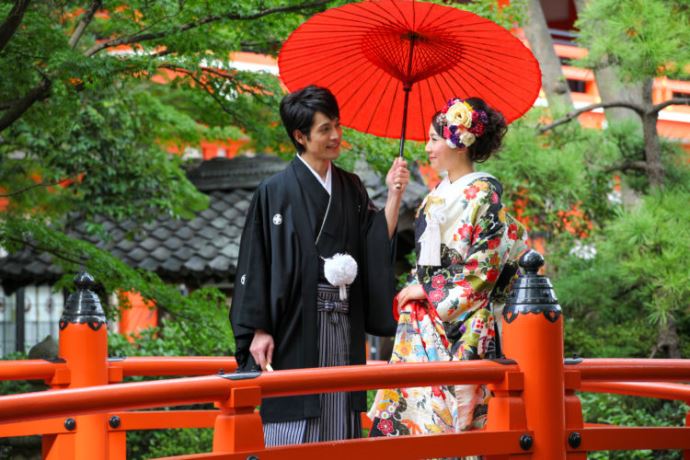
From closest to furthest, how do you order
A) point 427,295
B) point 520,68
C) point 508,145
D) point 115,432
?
point 427,295
point 520,68
point 115,432
point 508,145

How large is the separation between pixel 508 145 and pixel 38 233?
366 cm

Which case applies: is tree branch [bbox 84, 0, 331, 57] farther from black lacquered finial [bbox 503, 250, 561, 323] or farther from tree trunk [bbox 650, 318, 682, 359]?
tree trunk [bbox 650, 318, 682, 359]

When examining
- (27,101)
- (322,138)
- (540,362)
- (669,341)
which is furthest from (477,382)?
(669,341)

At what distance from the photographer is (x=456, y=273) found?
13.0ft

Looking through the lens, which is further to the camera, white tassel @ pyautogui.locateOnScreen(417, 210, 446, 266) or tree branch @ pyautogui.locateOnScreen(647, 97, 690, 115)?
tree branch @ pyautogui.locateOnScreen(647, 97, 690, 115)

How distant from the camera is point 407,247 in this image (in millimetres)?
11883

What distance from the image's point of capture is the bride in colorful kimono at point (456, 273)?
12.9 feet

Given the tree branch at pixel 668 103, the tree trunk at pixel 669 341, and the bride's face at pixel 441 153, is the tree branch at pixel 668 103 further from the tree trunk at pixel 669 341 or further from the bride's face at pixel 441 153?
the bride's face at pixel 441 153

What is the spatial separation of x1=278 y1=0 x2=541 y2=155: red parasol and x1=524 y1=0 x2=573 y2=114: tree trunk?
18.6 feet

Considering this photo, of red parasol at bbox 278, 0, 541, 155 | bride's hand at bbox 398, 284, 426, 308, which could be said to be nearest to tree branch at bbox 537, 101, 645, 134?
red parasol at bbox 278, 0, 541, 155

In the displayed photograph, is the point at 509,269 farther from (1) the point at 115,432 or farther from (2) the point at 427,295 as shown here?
(1) the point at 115,432

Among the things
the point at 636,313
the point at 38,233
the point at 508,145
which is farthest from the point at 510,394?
the point at 636,313

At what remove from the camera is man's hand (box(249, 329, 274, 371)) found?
3914mm

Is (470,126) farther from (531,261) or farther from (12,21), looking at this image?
(12,21)
